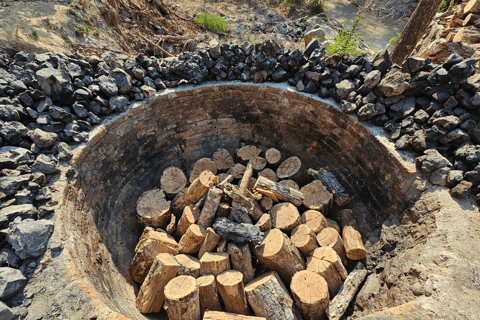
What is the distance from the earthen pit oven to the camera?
9.39ft

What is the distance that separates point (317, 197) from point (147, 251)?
2.71 m

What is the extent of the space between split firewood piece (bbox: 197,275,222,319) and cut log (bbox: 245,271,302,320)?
391mm

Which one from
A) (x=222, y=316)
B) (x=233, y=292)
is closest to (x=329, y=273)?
(x=233, y=292)

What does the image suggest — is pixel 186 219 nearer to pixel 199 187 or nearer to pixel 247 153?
pixel 199 187

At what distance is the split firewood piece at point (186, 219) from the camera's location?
12.0ft

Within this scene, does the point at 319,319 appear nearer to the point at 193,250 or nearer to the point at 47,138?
the point at 193,250

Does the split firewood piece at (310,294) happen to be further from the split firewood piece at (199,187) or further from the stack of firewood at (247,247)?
the split firewood piece at (199,187)

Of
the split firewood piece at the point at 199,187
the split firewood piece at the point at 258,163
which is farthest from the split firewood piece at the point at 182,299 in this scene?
the split firewood piece at the point at 258,163

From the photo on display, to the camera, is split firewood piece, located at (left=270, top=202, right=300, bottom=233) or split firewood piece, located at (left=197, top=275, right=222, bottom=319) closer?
split firewood piece, located at (left=197, top=275, right=222, bottom=319)

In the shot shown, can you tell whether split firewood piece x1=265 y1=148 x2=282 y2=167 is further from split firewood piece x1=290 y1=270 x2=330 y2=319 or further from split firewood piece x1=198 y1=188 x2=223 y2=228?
split firewood piece x1=290 y1=270 x2=330 y2=319

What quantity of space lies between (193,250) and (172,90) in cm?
271

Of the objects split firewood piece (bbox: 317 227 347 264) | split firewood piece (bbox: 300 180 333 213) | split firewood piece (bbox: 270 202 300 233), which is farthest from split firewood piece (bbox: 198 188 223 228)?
split firewood piece (bbox: 317 227 347 264)

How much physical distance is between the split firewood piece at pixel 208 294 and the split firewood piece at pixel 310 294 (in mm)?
937

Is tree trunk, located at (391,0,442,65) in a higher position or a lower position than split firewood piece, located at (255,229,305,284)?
higher
